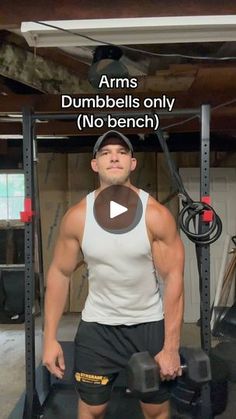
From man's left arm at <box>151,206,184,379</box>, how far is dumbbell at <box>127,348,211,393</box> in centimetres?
5

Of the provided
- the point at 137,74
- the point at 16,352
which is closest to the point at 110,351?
the point at 137,74

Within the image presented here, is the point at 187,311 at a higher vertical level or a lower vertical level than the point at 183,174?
lower

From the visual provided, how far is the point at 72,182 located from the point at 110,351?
131 inches

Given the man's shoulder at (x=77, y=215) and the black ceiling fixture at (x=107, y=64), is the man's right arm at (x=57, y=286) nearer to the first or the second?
the man's shoulder at (x=77, y=215)

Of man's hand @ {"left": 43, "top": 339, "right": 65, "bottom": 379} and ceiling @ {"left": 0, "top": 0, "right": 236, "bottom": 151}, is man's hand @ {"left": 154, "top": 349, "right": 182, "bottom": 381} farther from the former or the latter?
ceiling @ {"left": 0, "top": 0, "right": 236, "bottom": 151}

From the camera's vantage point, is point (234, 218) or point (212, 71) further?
point (234, 218)

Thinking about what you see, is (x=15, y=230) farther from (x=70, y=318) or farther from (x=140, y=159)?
(x=140, y=159)

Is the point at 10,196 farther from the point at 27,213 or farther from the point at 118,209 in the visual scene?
the point at 118,209

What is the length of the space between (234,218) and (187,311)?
46.6 inches

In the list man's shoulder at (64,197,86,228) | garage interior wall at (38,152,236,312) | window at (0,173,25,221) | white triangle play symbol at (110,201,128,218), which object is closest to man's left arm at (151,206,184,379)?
white triangle play symbol at (110,201,128,218)

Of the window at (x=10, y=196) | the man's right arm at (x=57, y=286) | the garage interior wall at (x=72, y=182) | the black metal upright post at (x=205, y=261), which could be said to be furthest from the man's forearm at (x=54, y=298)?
the window at (x=10, y=196)

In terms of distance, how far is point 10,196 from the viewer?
5379 mm

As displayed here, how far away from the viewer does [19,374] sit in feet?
11.0

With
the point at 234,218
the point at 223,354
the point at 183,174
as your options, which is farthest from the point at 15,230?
the point at 223,354
